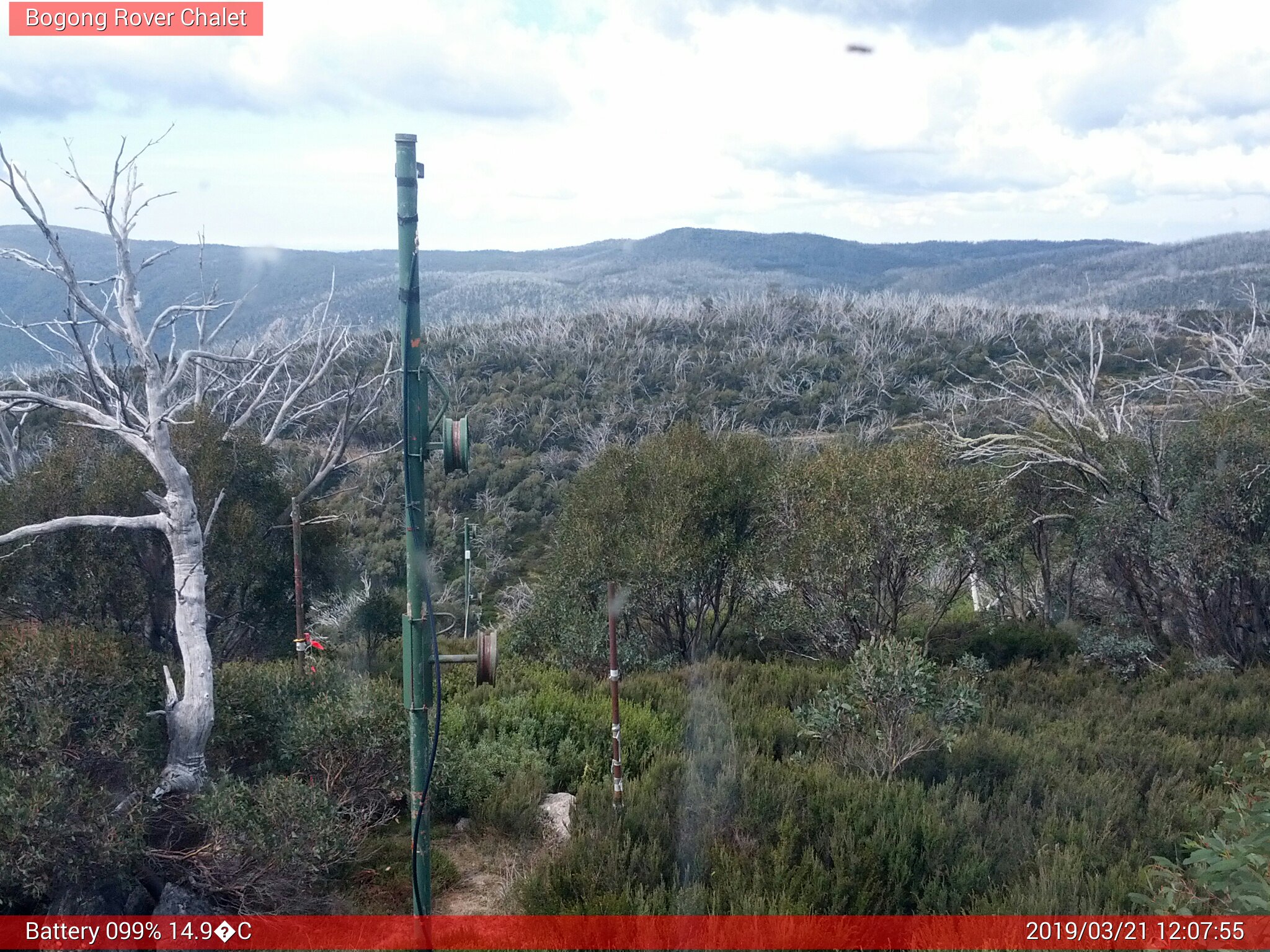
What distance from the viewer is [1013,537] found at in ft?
41.3

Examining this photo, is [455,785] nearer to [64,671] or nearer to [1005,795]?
[64,671]

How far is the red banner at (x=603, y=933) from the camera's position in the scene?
479cm

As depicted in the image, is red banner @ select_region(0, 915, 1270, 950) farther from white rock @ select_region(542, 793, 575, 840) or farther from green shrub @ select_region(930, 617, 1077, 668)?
green shrub @ select_region(930, 617, 1077, 668)

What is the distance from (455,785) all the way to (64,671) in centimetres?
294

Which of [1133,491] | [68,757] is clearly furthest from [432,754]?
[1133,491]

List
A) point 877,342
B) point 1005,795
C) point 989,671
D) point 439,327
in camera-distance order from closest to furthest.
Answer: point 1005,795
point 989,671
point 877,342
point 439,327

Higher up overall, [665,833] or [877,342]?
[877,342]

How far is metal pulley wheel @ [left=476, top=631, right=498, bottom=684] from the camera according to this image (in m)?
4.13

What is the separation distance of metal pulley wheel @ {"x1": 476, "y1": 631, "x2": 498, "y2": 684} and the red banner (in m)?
1.40

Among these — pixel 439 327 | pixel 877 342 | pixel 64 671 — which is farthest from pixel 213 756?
pixel 439 327

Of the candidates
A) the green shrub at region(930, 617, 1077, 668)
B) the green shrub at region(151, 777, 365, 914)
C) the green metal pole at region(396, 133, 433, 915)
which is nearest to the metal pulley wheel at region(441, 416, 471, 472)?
the green metal pole at region(396, 133, 433, 915)

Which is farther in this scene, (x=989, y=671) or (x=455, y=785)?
(x=989, y=671)

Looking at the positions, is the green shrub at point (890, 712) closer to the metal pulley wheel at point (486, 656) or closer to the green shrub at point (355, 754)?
the green shrub at point (355, 754)

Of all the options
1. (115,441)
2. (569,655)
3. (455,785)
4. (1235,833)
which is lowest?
(569,655)
